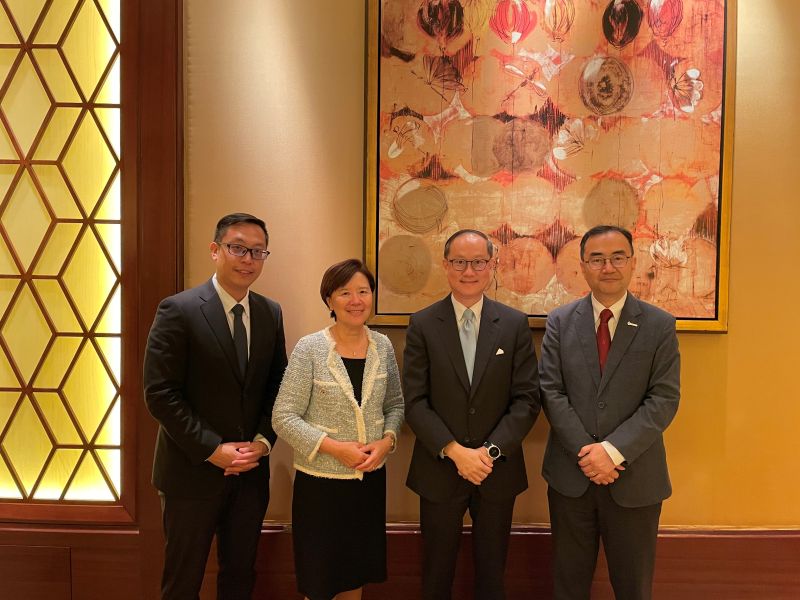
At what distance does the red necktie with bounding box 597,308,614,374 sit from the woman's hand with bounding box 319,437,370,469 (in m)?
0.99

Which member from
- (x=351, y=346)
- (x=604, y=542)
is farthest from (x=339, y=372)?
(x=604, y=542)

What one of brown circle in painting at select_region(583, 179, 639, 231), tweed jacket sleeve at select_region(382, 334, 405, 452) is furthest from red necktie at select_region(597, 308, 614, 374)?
tweed jacket sleeve at select_region(382, 334, 405, 452)

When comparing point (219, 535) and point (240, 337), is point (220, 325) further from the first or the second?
point (219, 535)

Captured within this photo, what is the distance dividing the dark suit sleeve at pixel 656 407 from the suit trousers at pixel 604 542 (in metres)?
0.22

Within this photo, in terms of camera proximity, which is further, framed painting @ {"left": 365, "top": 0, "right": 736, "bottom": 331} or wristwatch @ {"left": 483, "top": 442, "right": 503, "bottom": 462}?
framed painting @ {"left": 365, "top": 0, "right": 736, "bottom": 331}

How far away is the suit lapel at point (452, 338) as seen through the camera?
213cm

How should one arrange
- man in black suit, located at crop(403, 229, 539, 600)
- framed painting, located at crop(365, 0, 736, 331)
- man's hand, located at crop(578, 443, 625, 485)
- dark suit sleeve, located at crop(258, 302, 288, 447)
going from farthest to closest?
framed painting, located at crop(365, 0, 736, 331) → dark suit sleeve, located at crop(258, 302, 288, 447) → man in black suit, located at crop(403, 229, 539, 600) → man's hand, located at crop(578, 443, 625, 485)

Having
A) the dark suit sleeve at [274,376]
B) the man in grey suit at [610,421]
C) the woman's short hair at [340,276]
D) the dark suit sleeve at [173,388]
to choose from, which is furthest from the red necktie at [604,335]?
the dark suit sleeve at [173,388]

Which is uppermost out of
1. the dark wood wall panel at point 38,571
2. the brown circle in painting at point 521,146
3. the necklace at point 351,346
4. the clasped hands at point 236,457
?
the brown circle in painting at point 521,146

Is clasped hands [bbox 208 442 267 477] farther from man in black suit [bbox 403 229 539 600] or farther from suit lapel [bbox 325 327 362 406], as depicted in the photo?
man in black suit [bbox 403 229 539 600]

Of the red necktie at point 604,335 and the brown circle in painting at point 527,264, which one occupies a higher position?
the brown circle in painting at point 527,264

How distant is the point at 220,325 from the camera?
2137mm

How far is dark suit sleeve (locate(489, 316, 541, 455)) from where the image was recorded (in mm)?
2076

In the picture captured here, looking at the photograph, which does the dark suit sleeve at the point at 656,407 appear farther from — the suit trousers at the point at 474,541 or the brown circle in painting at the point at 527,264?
the brown circle in painting at the point at 527,264
